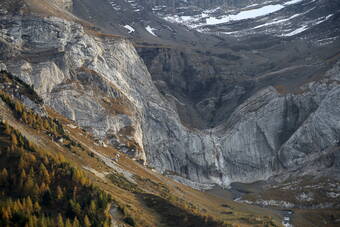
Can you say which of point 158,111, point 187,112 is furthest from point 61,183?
point 187,112

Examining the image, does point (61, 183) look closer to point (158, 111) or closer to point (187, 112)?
point (158, 111)

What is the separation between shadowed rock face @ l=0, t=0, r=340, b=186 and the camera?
351 feet

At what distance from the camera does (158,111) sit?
13875 centimetres

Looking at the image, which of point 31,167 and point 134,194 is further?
point 134,194

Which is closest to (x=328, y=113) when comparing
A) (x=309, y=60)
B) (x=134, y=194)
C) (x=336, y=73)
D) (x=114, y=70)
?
(x=336, y=73)

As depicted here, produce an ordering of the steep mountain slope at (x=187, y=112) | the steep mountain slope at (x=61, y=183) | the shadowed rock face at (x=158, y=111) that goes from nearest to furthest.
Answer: the steep mountain slope at (x=61, y=183)
the steep mountain slope at (x=187, y=112)
the shadowed rock face at (x=158, y=111)

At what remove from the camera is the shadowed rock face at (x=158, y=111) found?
10712 cm

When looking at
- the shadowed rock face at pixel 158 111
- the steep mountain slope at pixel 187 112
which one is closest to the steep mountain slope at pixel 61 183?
the steep mountain slope at pixel 187 112

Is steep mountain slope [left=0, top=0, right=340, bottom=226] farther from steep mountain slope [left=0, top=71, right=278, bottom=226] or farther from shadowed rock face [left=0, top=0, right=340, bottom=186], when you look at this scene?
steep mountain slope [left=0, top=71, right=278, bottom=226]

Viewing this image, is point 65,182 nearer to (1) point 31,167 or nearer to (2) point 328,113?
(1) point 31,167

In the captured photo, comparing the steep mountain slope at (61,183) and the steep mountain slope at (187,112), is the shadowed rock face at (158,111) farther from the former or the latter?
the steep mountain slope at (61,183)

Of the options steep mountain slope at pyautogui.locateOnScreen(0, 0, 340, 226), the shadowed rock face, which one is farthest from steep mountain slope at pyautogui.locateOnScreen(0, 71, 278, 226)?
the shadowed rock face

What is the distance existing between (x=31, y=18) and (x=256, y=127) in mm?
83386

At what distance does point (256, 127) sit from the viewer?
140000mm
